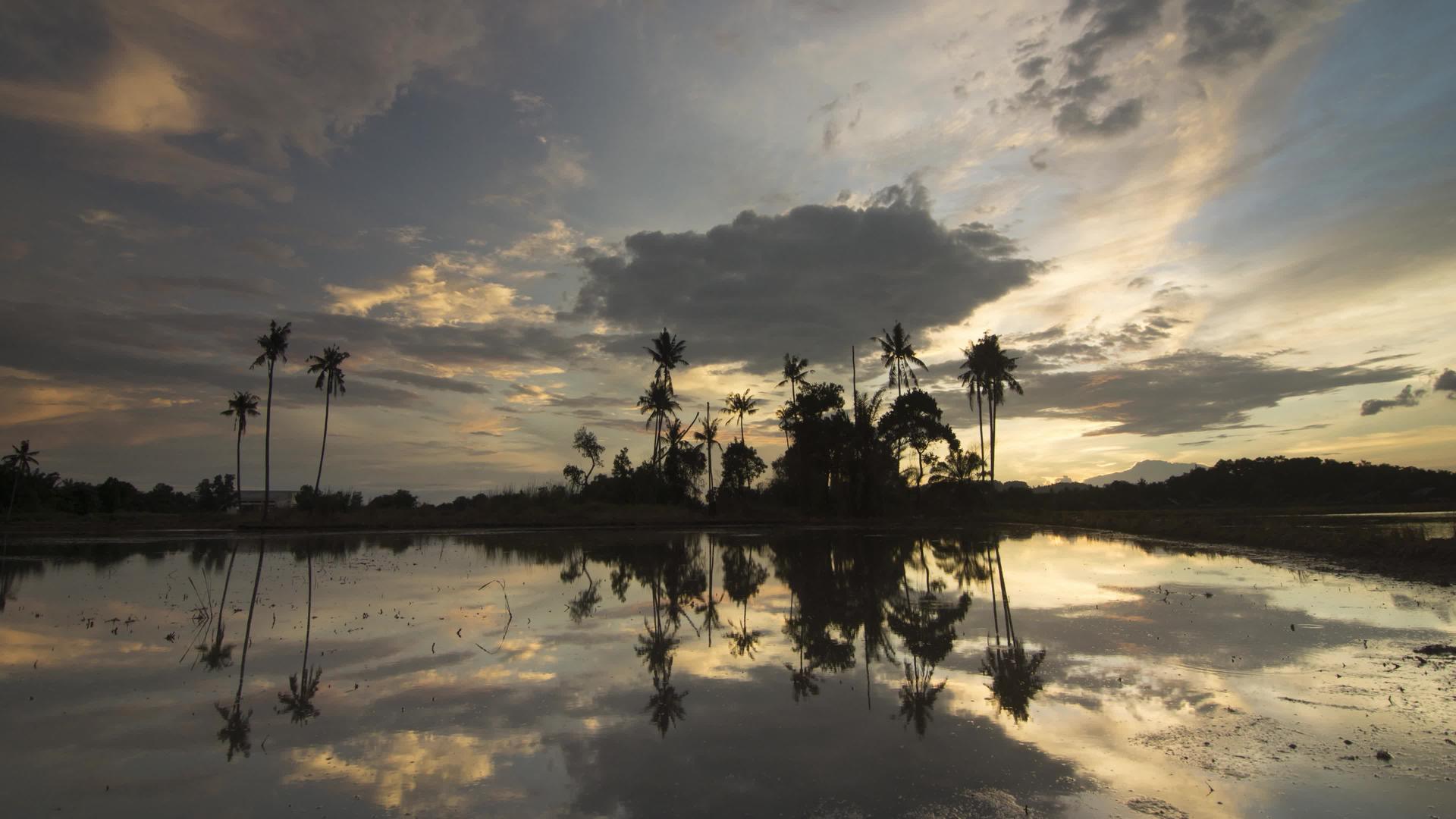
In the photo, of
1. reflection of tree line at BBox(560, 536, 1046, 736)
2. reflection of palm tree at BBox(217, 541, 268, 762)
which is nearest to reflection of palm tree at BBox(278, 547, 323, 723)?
reflection of palm tree at BBox(217, 541, 268, 762)

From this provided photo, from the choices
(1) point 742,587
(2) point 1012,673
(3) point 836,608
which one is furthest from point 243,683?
(1) point 742,587

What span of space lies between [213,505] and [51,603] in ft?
337

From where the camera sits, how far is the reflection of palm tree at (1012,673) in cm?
817

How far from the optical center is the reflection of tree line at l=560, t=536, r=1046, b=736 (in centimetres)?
920

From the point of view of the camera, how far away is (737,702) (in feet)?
28.0

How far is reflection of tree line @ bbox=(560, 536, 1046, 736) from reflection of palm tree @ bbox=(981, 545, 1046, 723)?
0.8 inches

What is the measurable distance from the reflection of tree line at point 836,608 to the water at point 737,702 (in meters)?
0.12

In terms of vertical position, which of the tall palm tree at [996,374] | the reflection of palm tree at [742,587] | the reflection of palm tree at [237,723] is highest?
the tall palm tree at [996,374]

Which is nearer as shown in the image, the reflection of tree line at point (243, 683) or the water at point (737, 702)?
the water at point (737, 702)

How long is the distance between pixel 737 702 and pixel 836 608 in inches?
285

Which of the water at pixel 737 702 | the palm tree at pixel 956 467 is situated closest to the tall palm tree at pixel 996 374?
the palm tree at pixel 956 467

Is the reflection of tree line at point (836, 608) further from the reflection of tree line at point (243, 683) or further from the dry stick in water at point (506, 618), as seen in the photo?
the reflection of tree line at point (243, 683)

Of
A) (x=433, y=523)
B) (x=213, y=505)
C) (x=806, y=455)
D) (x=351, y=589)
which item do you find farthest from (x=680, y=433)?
(x=213, y=505)

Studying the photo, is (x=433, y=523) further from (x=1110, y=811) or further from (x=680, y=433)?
(x=1110, y=811)
